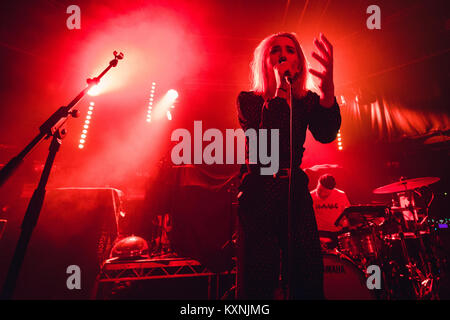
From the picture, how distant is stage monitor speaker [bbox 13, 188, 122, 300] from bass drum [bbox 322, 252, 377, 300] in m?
3.12

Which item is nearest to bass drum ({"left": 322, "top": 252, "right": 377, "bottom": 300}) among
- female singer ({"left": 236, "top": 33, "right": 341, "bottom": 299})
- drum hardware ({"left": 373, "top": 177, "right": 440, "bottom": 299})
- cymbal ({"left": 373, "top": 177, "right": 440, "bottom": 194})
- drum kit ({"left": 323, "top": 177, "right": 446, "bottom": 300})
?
drum kit ({"left": 323, "top": 177, "right": 446, "bottom": 300})

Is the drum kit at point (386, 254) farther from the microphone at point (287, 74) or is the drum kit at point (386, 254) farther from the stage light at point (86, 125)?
the stage light at point (86, 125)

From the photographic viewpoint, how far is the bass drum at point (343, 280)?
2.60 metres

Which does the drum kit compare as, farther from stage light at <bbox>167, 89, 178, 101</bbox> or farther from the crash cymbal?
stage light at <bbox>167, 89, 178, 101</bbox>

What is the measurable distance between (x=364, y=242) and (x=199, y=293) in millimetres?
2660

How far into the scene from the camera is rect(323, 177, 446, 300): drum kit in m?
2.67

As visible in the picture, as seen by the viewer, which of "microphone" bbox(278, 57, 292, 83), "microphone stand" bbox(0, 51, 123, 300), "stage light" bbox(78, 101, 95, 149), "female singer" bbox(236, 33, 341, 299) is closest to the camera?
"female singer" bbox(236, 33, 341, 299)

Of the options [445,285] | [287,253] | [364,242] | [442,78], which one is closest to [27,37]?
[287,253]

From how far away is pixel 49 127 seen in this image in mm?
1747

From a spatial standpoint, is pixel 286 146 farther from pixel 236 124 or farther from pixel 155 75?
pixel 155 75

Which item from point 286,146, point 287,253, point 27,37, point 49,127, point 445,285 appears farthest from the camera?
point 27,37

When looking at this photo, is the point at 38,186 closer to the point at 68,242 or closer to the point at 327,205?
the point at 68,242

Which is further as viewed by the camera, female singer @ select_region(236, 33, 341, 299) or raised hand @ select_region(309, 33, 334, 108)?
raised hand @ select_region(309, 33, 334, 108)

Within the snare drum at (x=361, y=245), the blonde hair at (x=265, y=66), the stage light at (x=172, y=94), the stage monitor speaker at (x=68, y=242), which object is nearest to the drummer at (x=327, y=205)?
the snare drum at (x=361, y=245)
